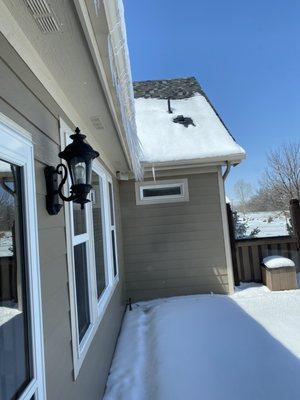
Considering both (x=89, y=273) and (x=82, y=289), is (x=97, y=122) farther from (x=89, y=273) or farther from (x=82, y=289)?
(x=82, y=289)

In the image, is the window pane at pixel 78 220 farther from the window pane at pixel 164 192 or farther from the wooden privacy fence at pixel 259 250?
the wooden privacy fence at pixel 259 250

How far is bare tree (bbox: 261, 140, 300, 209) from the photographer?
1323 cm

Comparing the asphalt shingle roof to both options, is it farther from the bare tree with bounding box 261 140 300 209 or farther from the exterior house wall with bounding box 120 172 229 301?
the bare tree with bounding box 261 140 300 209

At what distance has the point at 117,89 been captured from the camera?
2068mm

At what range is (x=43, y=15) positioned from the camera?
125 centimetres

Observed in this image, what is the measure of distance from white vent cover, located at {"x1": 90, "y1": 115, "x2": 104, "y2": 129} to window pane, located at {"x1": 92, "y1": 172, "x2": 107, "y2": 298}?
1.95 ft

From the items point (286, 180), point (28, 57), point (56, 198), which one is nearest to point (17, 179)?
point (56, 198)

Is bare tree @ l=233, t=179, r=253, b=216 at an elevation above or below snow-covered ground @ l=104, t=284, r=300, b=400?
above

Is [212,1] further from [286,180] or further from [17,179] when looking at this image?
[286,180]

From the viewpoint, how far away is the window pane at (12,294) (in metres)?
1.07

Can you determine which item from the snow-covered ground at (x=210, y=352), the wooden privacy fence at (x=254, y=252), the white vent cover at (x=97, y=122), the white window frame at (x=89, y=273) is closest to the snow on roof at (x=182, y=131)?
the wooden privacy fence at (x=254, y=252)

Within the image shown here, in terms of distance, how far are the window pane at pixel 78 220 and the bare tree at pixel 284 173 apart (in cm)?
1185

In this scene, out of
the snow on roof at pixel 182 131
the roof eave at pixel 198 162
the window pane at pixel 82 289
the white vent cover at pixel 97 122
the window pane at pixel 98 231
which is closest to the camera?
the window pane at pixel 82 289

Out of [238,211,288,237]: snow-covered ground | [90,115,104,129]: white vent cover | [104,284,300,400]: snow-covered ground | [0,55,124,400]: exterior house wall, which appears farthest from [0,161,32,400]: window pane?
[238,211,288,237]: snow-covered ground
